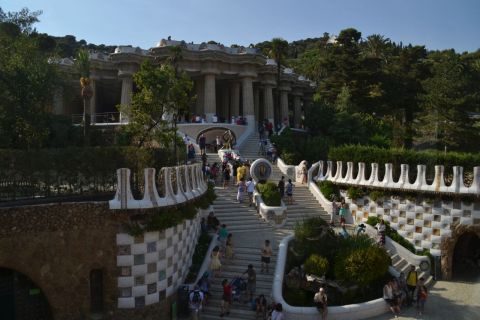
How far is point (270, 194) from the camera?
24562 mm

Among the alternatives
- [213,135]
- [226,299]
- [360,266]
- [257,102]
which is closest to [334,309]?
[360,266]

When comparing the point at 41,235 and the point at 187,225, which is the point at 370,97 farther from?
the point at 41,235

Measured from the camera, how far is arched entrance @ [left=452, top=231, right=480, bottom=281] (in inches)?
939

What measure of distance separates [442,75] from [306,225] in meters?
26.9

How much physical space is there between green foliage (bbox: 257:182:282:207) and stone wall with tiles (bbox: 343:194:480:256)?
5.50 metres

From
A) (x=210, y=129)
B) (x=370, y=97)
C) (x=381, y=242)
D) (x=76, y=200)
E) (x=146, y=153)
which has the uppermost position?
(x=370, y=97)

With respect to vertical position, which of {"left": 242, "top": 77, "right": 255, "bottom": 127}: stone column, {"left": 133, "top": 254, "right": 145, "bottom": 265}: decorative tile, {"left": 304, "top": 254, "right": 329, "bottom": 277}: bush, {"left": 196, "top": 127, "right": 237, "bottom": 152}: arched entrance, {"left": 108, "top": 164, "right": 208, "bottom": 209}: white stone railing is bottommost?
{"left": 304, "top": 254, "right": 329, "bottom": 277}: bush

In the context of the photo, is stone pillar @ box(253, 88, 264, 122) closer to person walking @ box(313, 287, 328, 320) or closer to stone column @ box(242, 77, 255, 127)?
stone column @ box(242, 77, 255, 127)

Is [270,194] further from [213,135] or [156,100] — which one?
[213,135]

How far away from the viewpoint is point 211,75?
42719 mm

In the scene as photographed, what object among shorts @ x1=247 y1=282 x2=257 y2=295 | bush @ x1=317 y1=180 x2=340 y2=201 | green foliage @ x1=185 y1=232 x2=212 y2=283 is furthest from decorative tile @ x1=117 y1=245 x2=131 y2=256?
bush @ x1=317 y1=180 x2=340 y2=201

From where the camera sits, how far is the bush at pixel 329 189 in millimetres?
27797

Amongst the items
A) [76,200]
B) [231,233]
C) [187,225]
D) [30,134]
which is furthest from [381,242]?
[30,134]

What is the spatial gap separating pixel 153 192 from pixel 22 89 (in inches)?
479
